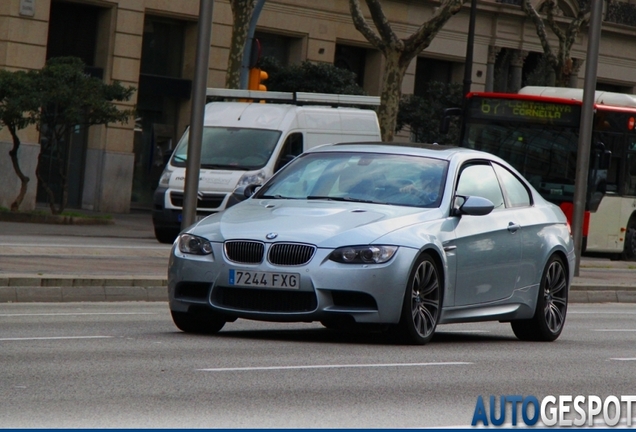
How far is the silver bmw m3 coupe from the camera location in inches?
400

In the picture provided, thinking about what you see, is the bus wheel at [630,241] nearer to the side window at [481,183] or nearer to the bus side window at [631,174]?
the bus side window at [631,174]

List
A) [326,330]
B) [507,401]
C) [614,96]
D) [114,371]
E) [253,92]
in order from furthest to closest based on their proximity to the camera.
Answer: [614,96]
[253,92]
[326,330]
[114,371]
[507,401]

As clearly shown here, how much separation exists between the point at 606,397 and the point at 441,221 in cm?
289

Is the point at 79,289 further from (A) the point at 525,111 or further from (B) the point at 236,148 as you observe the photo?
(A) the point at 525,111

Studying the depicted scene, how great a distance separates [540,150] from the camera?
2802cm

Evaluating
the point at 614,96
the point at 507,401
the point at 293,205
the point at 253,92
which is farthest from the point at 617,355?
the point at 614,96

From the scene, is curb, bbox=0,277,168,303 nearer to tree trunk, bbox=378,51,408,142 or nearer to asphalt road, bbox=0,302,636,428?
asphalt road, bbox=0,302,636,428

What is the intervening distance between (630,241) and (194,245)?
21.6 metres

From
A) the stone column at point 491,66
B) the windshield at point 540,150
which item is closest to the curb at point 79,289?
the windshield at point 540,150

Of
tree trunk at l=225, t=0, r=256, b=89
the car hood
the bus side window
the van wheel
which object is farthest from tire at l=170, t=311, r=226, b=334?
tree trunk at l=225, t=0, r=256, b=89

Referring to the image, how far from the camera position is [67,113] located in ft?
98.6

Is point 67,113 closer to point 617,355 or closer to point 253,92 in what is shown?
point 253,92

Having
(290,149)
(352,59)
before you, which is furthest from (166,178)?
(352,59)

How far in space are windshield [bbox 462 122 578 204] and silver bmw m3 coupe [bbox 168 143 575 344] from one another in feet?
50.5
